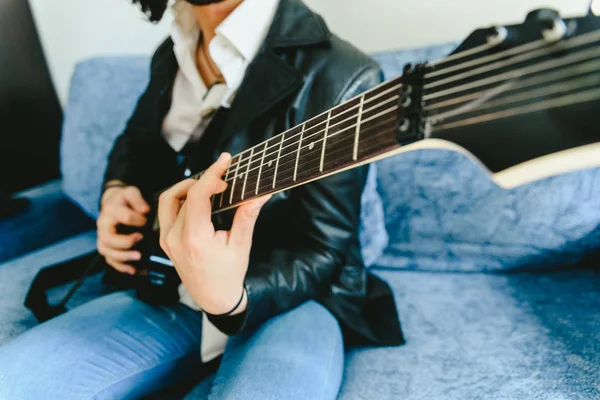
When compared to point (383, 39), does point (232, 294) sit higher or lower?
lower

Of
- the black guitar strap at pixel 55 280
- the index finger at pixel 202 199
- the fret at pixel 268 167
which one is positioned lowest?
the black guitar strap at pixel 55 280

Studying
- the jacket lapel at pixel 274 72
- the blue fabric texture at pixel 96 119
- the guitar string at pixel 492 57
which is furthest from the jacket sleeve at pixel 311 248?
the blue fabric texture at pixel 96 119

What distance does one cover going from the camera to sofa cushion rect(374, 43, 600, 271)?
85 centimetres

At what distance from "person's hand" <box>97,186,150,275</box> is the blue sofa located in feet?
0.66

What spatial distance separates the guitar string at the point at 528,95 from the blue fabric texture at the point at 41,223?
121 centimetres

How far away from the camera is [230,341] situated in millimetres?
727

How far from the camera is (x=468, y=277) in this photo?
3.16ft

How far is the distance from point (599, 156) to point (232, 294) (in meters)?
0.48

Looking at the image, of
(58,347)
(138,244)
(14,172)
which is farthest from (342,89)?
(14,172)

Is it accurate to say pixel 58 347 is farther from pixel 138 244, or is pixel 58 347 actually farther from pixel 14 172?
pixel 14 172

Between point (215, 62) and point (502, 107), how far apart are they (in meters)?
0.60

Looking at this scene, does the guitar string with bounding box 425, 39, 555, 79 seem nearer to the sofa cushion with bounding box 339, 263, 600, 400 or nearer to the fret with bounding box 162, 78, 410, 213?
the fret with bounding box 162, 78, 410, 213

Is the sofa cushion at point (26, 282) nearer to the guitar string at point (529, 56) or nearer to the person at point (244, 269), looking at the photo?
the person at point (244, 269)

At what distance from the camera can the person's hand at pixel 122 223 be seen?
851 millimetres
